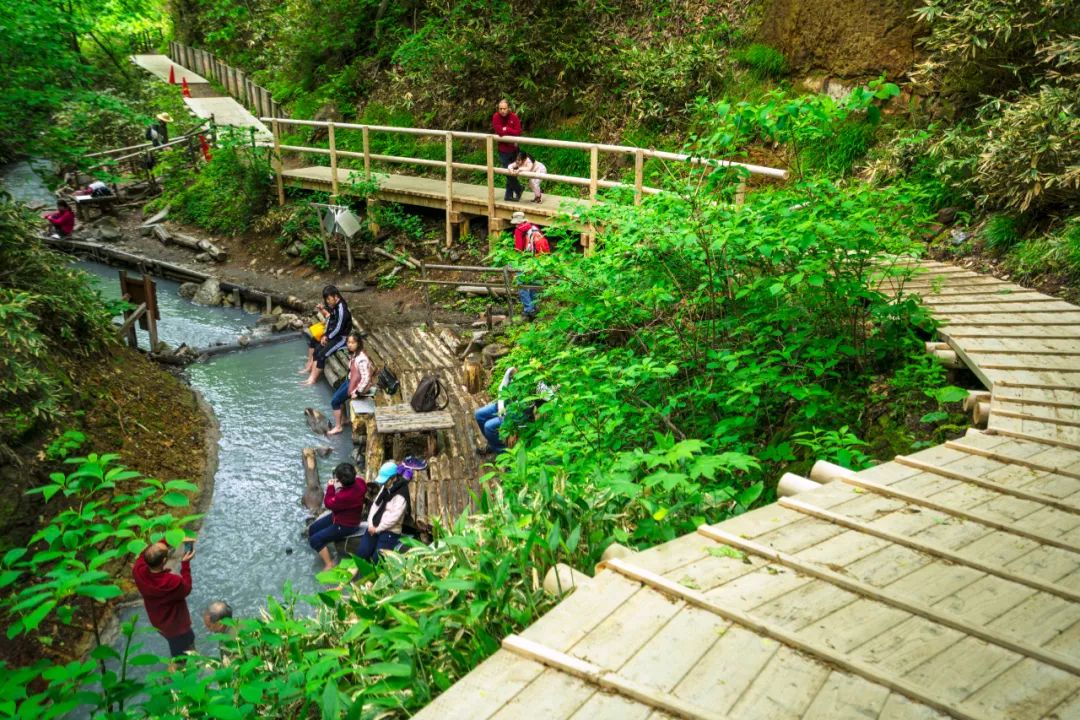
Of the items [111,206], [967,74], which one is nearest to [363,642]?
[967,74]

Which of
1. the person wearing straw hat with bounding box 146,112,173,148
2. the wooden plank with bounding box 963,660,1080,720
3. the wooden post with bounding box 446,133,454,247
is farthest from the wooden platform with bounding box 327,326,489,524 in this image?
the person wearing straw hat with bounding box 146,112,173,148

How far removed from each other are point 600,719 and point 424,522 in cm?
558

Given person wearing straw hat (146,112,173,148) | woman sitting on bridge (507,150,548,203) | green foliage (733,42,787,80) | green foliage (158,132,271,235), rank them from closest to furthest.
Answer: woman sitting on bridge (507,150,548,203) → green foliage (733,42,787,80) → green foliage (158,132,271,235) → person wearing straw hat (146,112,173,148)

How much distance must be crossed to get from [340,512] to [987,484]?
559cm

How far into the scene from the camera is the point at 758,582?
9.39 feet

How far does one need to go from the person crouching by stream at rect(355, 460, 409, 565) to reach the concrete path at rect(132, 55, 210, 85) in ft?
86.0

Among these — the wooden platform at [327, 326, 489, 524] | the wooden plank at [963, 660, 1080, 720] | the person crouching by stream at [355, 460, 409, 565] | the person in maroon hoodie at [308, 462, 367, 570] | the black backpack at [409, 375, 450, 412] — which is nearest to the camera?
the wooden plank at [963, 660, 1080, 720]

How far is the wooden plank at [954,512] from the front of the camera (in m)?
3.13

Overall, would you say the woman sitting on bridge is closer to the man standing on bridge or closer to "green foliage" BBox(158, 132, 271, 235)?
the man standing on bridge

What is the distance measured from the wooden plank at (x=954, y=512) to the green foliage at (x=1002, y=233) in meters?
5.61

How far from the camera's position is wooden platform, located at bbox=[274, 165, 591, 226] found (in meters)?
13.1

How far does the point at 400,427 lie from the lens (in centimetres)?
879

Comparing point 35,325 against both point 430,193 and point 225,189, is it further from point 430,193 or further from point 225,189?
point 225,189

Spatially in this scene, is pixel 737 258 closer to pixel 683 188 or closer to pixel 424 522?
pixel 683 188
